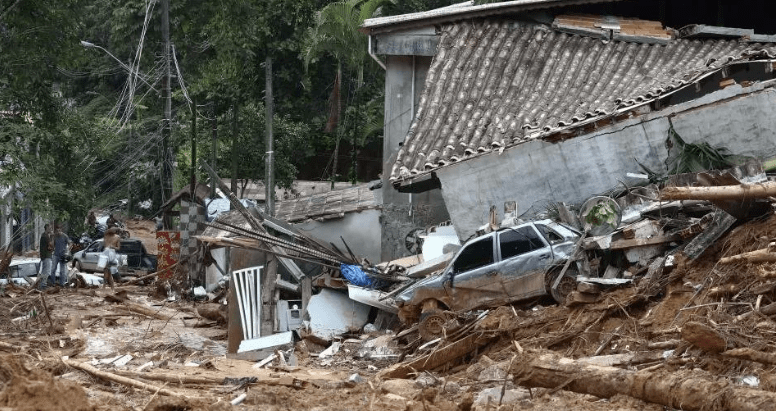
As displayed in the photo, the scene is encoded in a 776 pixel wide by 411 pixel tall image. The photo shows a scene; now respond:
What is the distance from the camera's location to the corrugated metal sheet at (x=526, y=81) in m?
23.5

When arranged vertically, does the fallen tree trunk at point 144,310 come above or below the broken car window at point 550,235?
below

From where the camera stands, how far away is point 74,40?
28422 millimetres

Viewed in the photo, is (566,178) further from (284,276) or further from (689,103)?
(284,276)

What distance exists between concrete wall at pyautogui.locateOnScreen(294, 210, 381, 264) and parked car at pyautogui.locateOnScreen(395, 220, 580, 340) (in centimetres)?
680

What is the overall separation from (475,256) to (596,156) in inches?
147

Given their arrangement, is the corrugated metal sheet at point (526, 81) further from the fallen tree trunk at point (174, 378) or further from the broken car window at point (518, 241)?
the fallen tree trunk at point (174, 378)

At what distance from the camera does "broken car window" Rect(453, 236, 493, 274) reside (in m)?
20.3

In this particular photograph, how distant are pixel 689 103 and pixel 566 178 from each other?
2.40m

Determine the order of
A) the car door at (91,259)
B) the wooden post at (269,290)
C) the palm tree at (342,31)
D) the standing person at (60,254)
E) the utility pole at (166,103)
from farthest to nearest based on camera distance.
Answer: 1. the palm tree at (342,31)
2. the car door at (91,259)
3. the utility pole at (166,103)
4. the standing person at (60,254)
5. the wooden post at (269,290)

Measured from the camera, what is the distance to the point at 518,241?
787 inches

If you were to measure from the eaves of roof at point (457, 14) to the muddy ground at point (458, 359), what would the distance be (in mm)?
7267

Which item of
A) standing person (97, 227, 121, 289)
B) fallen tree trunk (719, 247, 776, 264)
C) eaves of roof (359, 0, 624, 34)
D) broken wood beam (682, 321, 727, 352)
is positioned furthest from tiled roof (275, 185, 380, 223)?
broken wood beam (682, 321, 727, 352)

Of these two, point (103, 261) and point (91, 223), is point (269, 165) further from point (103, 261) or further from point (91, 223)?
point (91, 223)

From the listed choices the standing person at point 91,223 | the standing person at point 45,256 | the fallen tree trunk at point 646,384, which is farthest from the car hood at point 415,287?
the standing person at point 91,223
